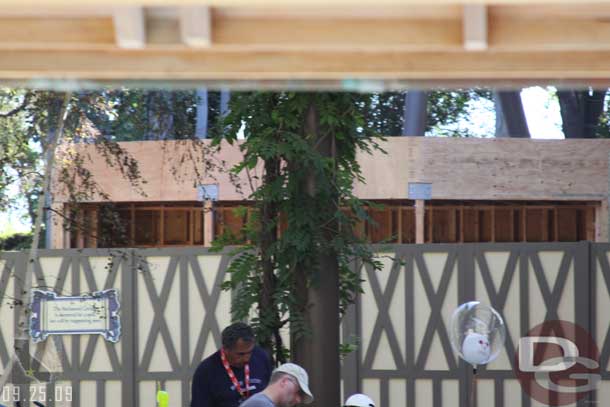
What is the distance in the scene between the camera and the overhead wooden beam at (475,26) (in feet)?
12.3

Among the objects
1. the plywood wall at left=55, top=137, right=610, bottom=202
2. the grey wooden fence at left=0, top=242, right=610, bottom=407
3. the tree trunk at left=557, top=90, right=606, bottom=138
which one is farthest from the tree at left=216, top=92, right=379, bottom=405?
the tree trunk at left=557, top=90, right=606, bottom=138

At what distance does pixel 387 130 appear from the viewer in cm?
2356

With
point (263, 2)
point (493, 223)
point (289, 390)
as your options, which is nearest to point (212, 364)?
point (289, 390)

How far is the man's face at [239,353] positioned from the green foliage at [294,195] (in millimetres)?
1394

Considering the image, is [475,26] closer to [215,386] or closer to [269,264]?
[215,386]

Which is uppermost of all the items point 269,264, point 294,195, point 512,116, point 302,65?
point 512,116

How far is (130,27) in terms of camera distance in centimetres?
382

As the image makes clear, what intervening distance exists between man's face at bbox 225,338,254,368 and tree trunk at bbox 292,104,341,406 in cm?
146

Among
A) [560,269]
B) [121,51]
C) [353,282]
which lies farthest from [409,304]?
[121,51]

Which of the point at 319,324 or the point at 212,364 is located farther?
the point at 319,324

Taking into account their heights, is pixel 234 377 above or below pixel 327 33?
below

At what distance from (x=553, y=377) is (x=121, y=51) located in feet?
37.7

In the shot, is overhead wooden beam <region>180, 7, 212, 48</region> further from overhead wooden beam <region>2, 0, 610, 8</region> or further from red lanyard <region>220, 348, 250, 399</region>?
red lanyard <region>220, 348, 250, 399</region>

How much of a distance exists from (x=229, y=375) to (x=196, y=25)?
366cm
